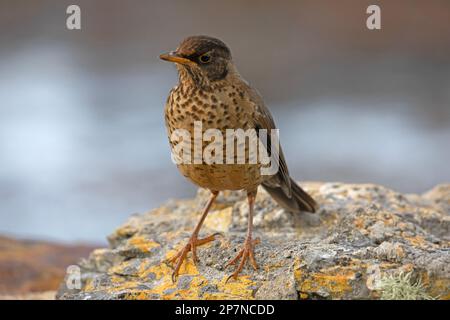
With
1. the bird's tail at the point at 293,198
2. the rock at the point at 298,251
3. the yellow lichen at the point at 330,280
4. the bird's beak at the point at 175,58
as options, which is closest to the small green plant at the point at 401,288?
the rock at the point at 298,251

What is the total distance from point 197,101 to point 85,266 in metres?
1.84

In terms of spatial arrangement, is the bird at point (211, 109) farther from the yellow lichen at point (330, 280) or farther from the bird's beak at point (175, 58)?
the yellow lichen at point (330, 280)

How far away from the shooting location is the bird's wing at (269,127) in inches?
237

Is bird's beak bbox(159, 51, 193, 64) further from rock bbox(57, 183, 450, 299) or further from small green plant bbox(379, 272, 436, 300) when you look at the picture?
small green plant bbox(379, 272, 436, 300)

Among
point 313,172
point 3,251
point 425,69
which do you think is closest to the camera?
point 3,251

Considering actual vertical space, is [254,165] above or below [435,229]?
above

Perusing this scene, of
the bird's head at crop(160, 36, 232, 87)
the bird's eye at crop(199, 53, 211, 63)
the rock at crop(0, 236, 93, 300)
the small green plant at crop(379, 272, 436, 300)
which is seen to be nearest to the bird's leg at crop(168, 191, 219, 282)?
the bird's head at crop(160, 36, 232, 87)

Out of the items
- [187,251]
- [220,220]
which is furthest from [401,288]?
[220,220]

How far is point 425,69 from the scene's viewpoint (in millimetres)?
14422

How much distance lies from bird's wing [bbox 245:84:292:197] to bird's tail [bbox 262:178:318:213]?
86 mm

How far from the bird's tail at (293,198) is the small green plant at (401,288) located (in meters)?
1.74

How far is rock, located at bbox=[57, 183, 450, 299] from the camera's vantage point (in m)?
4.98
